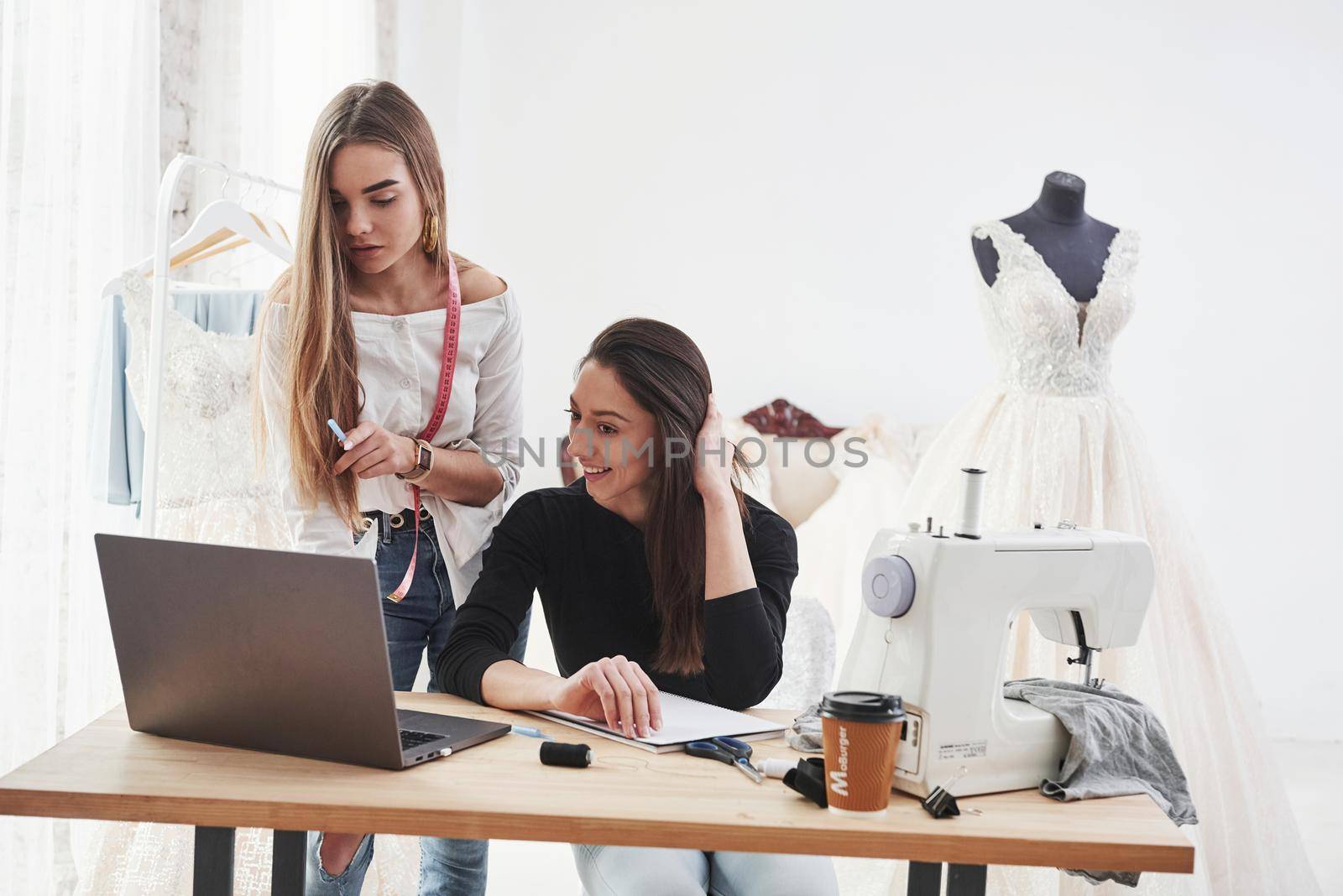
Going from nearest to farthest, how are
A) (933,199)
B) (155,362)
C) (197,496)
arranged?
(155,362)
(197,496)
(933,199)

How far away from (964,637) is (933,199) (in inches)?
124

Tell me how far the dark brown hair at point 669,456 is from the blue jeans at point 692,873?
299 mm

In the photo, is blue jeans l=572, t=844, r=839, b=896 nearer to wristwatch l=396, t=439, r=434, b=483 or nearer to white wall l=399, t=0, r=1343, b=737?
wristwatch l=396, t=439, r=434, b=483

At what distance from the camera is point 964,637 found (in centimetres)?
113

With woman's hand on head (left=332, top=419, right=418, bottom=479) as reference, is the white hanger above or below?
above

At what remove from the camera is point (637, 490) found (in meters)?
1.68

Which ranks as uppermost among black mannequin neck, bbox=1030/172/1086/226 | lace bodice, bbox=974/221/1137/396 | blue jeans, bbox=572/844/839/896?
black mannequin neck, bbox=1030/172/1086/226

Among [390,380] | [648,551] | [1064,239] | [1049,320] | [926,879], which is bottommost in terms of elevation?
[926,879]

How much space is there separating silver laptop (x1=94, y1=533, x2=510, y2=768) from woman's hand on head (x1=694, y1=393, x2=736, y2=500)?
1.65 ft

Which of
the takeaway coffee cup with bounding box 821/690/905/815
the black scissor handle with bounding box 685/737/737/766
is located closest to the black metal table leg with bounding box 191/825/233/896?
the black scissor handle with bounding box 685/737/737/766

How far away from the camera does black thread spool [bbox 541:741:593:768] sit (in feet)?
3.76

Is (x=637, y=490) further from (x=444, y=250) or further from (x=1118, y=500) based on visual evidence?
(x=1118, y=500)

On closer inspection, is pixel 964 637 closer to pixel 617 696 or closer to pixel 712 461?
pixel 617 696

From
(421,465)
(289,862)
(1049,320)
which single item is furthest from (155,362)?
(1049,320)
